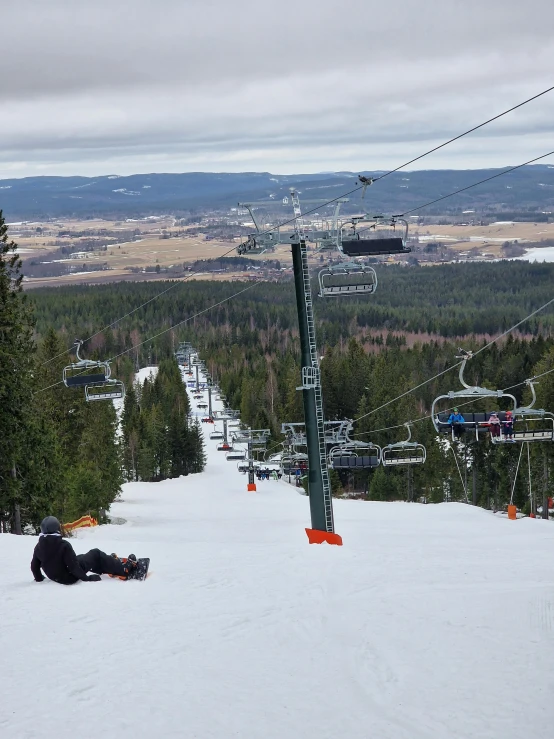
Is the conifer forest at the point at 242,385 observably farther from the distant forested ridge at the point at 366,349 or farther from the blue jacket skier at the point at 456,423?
the blue jacket skier at the point at 456,423

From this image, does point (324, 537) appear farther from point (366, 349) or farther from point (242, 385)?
point (366, 349)

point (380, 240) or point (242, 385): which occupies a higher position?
point (380, 240)

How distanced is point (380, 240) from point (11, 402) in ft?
46.0

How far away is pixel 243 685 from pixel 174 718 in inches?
35.8

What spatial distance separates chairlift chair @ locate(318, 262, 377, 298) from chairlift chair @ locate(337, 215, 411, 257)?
1.32ft

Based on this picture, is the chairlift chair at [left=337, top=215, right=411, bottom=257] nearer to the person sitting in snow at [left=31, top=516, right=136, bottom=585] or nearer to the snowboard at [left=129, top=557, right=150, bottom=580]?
the snowboard at [left=129, top=557, right=150, bottom=580]

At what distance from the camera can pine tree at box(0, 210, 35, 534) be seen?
26203 mm

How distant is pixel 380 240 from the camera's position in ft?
55.6

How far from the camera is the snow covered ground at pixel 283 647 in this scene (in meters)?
7.40

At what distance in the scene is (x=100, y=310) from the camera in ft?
516

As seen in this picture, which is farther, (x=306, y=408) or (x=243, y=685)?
(x=306, y=408)

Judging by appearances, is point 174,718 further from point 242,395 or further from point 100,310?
point 100,310

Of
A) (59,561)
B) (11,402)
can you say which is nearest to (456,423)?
(59,561)

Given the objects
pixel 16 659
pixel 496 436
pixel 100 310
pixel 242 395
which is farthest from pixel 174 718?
pixel 100 310
